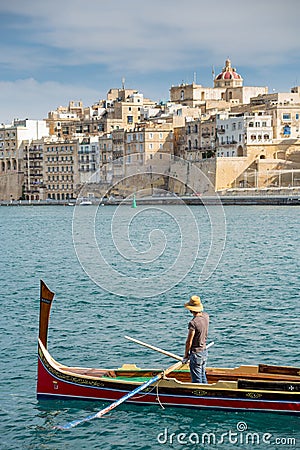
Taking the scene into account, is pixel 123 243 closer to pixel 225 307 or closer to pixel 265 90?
pixel 225 307

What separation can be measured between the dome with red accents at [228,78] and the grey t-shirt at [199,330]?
93558 mm

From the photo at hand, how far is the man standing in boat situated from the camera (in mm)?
10750

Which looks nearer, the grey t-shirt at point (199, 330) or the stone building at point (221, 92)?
the grey t-shirt at point (199, 330)

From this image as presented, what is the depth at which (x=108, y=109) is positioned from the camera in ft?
332

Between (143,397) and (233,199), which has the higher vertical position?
Result: (143,397)

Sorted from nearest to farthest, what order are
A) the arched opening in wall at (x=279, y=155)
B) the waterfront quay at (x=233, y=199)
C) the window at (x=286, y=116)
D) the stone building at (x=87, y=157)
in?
1. the waterfront quay at (x=233, y=199)
2. the arched opening in wall at (x=279, y=155)
3. the window at (x=286, y=116)
4. the stone building at (x=87, y=157)

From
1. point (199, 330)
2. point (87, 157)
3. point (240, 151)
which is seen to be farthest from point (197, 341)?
point (87, 157)

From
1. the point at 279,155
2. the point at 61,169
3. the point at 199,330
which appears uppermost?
the point at 279,155

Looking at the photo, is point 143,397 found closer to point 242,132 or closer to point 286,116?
point 242,132

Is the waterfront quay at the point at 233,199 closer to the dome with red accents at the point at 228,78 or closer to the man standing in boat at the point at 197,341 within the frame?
the dome with red accents at the point at 228,78

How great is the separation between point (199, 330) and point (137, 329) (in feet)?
19.6

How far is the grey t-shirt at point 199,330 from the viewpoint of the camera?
10.7m

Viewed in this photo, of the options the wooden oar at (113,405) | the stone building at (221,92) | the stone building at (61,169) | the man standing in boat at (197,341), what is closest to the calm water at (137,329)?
the wooden oar at (113,405)

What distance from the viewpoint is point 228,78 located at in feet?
338
